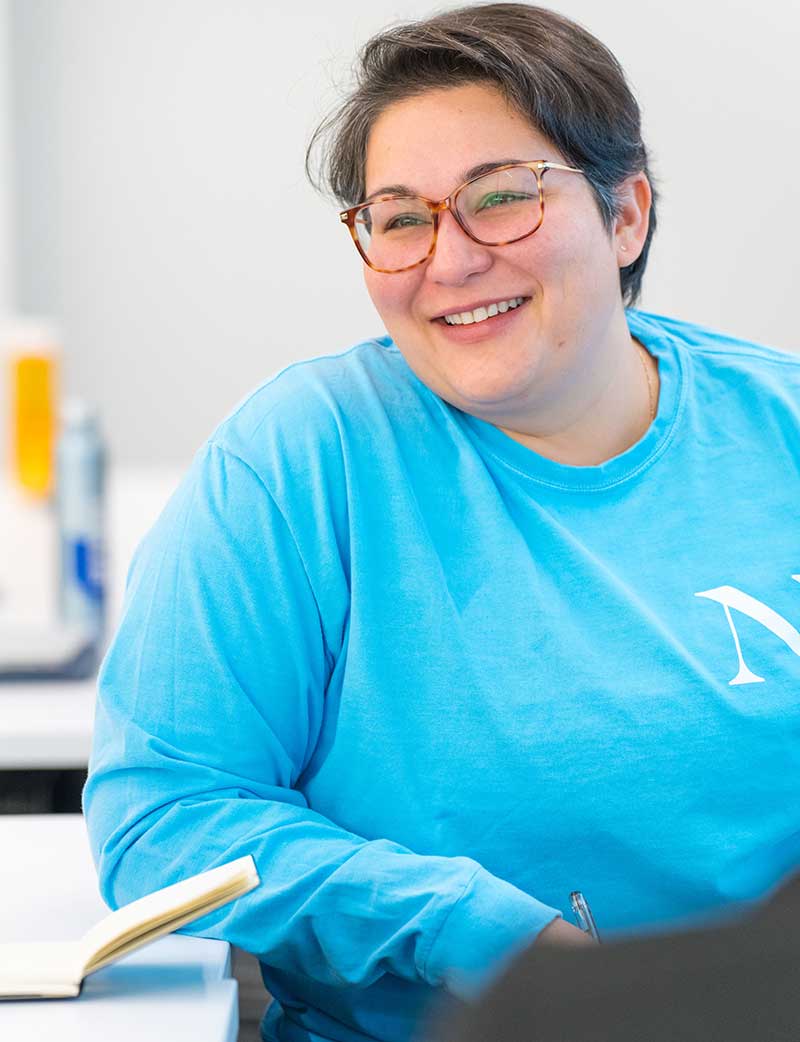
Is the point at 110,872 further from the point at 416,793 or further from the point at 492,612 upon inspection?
the point at 492,612

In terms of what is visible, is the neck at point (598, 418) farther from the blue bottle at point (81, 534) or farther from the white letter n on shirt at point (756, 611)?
the blue bottle at point (81, 534)

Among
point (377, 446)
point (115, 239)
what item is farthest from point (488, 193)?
point (115, 239)

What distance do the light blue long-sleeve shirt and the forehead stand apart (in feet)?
0.69

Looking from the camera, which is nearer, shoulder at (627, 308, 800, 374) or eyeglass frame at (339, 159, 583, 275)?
eyeglass frame at (339, 159, 583, 275)

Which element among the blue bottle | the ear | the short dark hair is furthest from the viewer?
the blue bottle

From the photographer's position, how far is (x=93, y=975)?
1031 mm

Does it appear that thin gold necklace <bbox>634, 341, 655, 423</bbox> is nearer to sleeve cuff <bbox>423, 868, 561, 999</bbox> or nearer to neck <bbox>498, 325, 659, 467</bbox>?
neck <bbox>498, 325, 659, 467</bbox>

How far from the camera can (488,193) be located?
129 centimetres

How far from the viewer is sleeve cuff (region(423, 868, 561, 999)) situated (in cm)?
107

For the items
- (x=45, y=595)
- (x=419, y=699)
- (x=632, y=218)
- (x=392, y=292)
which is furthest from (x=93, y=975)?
(x=45, y=595)

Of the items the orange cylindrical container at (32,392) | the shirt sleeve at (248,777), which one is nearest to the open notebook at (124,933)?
the shirt sleeve at (248,777)

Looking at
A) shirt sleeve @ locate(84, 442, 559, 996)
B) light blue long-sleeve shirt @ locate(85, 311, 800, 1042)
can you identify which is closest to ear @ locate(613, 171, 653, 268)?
light blue long-sleeve shirt @ locate(85, 311, 800, 1042)

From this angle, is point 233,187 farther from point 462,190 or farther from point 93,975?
point 93,975

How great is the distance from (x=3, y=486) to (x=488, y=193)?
1724 millimetres
